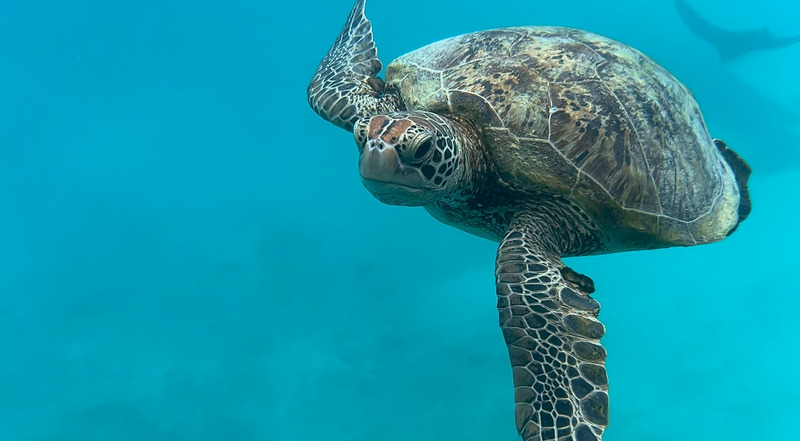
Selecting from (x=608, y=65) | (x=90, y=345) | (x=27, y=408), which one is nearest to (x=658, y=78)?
(x=608, y=65)

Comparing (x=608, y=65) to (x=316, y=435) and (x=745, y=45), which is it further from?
(x=745, y=45)

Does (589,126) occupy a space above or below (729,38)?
below

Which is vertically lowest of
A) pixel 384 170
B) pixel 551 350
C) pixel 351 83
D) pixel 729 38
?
pixel 551 350

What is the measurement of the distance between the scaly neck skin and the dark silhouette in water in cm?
774

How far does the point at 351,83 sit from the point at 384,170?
158 cm

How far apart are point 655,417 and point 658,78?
4701mm

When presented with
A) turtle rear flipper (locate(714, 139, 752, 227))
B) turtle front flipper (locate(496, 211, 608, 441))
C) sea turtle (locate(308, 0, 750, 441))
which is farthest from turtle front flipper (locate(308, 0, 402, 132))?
turtle rear flipper (locate(714, 139, 752, 227))

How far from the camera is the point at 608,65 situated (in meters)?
3.35

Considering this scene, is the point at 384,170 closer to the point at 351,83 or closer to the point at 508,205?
the point at 508,205

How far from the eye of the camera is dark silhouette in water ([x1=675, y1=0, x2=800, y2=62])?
355 inches

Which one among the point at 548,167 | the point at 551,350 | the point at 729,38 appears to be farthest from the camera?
the point at 729,38

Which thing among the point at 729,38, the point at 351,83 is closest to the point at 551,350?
the point at 351,83

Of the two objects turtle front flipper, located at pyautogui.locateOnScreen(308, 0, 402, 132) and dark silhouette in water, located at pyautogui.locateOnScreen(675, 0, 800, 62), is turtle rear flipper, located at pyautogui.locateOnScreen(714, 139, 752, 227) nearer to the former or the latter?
turtle front flipper, located at pyautogui.locateOnScreen(308, 0, 402, 132)

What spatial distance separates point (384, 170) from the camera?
262 centimetres
